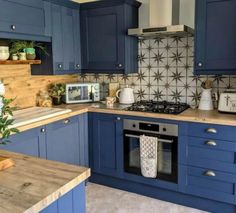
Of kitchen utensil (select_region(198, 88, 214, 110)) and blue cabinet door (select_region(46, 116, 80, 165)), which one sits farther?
kitchen utensil (select_region(198, 88, 214, 110))

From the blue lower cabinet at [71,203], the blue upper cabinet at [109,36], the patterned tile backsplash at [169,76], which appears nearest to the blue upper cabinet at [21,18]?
the blue upper cabinet at [109,36]

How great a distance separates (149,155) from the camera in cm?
270

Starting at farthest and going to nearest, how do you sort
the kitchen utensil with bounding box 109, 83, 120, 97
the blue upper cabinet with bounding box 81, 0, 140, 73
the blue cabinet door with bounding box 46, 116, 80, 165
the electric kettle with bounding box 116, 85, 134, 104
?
the kitchen utensil with bounding box 109, 83, 120, 97
the electric kettle with bounding box 116, 85, 134, 104
the blue upper cabinet with bounding box 81, 0, 140, 73
the blue cabinet door with bounding box 46, 116, 80, 165

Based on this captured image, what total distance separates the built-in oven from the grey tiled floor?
0.25 m

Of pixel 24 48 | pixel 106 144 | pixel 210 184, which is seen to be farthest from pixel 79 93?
pixel 210 184

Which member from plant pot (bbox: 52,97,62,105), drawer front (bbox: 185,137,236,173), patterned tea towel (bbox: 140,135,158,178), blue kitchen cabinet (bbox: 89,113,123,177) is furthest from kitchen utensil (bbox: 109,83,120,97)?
drawer front (bbox: 185,137,236,173)

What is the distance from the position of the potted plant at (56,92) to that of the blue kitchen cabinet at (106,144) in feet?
1.60

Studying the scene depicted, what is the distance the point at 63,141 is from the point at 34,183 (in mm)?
1647

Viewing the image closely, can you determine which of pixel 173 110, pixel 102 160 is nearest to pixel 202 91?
pixel 173 110

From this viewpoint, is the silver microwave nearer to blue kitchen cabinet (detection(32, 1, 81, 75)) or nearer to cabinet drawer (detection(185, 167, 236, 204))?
blue kitchen cabinet (detection(32, 1, 81, 75))

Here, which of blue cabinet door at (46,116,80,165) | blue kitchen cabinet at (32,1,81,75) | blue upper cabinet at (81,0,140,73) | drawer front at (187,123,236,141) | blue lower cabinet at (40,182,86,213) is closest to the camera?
blue lower cabinet at (40,182,86,213)

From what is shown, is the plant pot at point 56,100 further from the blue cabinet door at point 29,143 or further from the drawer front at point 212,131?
the drawer front at point 212,131

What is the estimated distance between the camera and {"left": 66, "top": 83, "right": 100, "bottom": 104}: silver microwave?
3.27 m

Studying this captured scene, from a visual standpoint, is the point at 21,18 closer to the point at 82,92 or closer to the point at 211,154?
the point at 82,92
